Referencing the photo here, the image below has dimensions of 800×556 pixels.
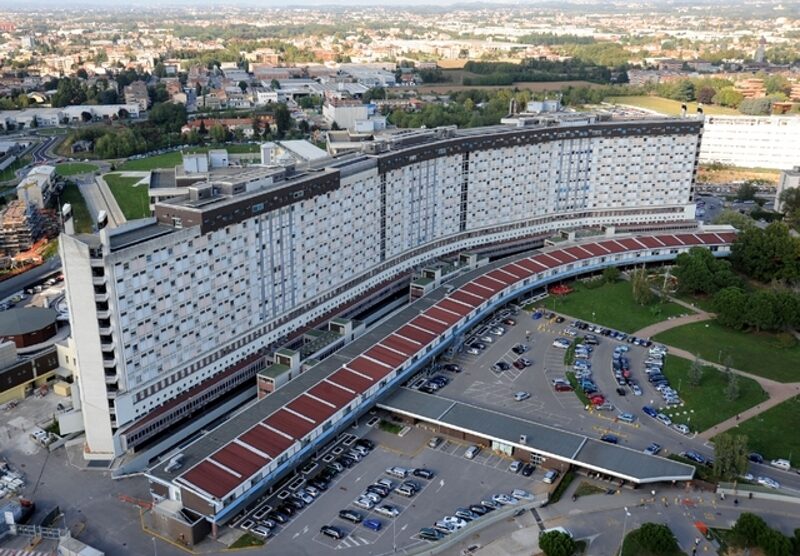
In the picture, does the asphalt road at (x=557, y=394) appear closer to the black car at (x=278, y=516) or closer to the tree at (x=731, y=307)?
the tree at (x=731, y=307)

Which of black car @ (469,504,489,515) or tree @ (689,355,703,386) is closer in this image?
black car @ (469,504,489,515)

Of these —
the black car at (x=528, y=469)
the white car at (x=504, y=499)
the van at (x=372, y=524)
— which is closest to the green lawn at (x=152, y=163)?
the black car at (x=528, y=469)

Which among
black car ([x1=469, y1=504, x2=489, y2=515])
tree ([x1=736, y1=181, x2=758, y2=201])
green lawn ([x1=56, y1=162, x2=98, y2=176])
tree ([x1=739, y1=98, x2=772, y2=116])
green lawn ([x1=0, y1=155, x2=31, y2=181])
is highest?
tree ([x1=739, y1=98, x2=772, y2=116])

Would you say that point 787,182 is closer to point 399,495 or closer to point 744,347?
point 744,347

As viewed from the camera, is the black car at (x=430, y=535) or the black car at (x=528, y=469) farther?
the black car at (x=528, y=469)

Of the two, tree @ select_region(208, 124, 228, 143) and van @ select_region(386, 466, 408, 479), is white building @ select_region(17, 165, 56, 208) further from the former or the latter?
van @ select_region(386, 466, 408, 479)

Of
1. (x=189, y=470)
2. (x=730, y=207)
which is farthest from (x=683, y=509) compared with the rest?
(x=730, y=207)

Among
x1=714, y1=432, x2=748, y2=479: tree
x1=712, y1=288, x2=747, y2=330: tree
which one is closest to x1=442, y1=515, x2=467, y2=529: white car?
x1=714, y1=432, x2=748, y2=479: tree
